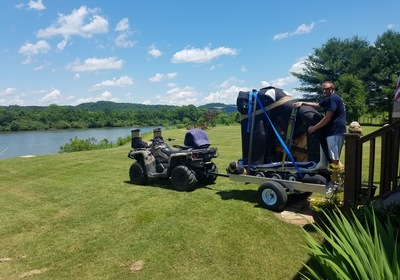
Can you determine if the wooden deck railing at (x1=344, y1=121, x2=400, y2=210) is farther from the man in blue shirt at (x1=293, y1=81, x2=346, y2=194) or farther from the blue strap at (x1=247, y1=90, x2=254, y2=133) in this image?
the blue strap at (x1=247, y1=90, x2=254, y2=133)

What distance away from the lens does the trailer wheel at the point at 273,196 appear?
17.4 ft

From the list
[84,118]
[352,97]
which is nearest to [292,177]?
[352,97]

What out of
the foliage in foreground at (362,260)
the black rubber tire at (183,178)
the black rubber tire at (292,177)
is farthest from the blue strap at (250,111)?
the foliage in foreground at (362,260)

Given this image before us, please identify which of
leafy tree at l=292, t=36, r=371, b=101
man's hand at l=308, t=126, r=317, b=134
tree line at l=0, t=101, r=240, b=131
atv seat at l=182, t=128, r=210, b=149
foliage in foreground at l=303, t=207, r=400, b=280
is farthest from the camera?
tree line at l=0, t=101, r=240, b=131

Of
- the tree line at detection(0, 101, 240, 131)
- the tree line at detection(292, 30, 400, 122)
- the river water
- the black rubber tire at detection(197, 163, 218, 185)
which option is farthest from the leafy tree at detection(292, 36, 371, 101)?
the black rubber tire at detection(197, 163, 218, 185)

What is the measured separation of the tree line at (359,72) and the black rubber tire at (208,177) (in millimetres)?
29246

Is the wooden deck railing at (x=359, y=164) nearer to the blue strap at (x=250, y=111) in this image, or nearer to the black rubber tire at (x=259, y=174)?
the black rubber tire at (x=259, y=174)

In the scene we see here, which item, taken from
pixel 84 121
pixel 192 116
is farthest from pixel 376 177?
pixel 192 116

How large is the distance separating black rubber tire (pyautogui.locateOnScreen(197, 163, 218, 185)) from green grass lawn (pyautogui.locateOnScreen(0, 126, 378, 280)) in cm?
33

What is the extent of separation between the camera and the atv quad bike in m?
6.97

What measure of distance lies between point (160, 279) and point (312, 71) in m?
45.7

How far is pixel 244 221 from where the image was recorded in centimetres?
500

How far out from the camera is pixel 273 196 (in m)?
5.47

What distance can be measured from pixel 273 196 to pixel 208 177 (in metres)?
2.36
